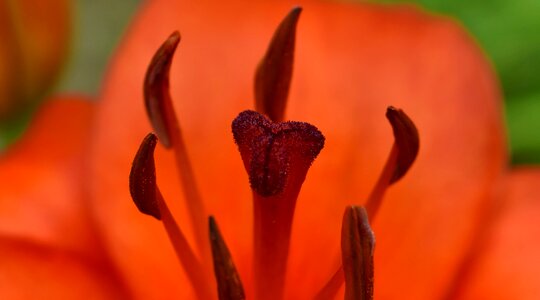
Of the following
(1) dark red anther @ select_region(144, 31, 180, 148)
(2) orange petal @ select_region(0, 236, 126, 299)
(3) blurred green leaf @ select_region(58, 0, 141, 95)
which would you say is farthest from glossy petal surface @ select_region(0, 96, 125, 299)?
(3) blurred green leaf @ select_region(58, 0, 141, 95)

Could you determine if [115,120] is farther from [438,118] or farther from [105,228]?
[438,118]

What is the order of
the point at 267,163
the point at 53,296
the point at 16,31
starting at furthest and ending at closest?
1. the point at 16,31
2. the point at 53,296
3. the point at 267,163

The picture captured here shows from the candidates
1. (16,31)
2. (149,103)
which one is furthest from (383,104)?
(16,31)

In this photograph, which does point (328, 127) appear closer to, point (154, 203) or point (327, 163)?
point (327, 163)

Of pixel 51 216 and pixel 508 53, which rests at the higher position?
pixel 508 53

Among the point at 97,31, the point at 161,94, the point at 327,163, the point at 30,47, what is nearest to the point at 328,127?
the point at 327,163

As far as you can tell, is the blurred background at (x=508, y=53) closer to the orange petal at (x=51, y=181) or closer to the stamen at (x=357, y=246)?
the orange petal at (x=51, y=181)
